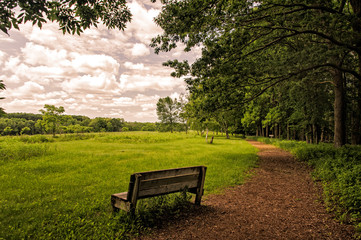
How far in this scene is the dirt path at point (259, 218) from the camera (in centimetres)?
388

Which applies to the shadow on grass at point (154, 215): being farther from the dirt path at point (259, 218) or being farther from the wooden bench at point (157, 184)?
the wooden bench at point (157, 184)

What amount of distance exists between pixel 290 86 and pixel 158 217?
41.3ft

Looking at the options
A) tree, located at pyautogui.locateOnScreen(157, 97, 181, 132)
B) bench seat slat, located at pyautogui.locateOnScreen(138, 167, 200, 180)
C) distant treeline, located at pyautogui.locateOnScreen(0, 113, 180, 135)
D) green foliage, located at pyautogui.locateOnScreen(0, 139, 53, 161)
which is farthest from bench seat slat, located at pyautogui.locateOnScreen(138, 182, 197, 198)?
tree, located at pyautogui.locateOnScreen(157, 97, 181, 132)

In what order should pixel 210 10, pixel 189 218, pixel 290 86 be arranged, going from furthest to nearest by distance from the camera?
pixel 290 86
pixel 210 10
pixel 189 218

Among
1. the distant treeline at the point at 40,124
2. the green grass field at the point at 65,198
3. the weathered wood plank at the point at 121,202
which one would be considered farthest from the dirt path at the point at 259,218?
the distant treeline at the point at 40,124

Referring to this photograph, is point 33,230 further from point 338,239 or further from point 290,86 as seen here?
point 290,86

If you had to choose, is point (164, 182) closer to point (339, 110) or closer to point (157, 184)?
point (157, 184)

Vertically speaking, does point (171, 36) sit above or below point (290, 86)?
above

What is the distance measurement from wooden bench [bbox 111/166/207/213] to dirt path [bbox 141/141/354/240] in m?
0.66

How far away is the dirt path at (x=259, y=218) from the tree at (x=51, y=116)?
45.3 metres

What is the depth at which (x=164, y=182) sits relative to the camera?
14.9 ft

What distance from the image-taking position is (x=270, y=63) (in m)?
10.6

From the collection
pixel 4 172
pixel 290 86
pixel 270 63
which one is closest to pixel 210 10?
pixel 270 63

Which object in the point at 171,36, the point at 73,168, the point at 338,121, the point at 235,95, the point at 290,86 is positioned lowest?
the point at 73,168
